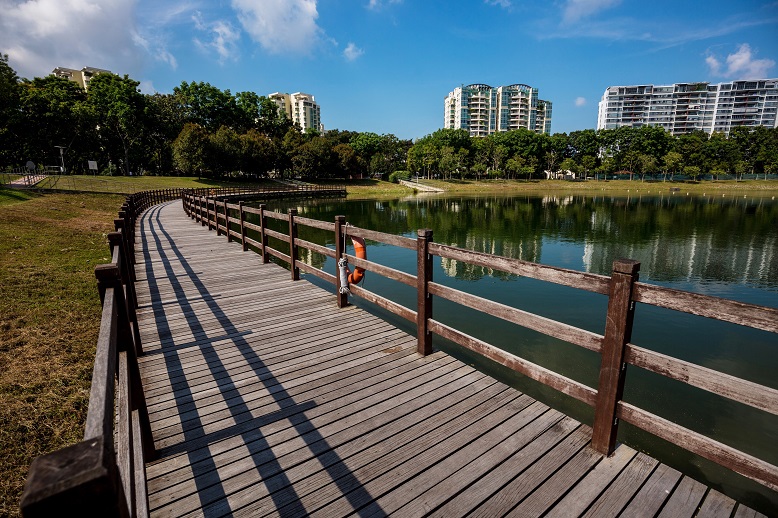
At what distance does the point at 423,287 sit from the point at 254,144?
7344 centimetres

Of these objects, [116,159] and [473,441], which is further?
[116,159]

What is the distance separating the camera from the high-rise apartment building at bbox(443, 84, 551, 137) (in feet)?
562

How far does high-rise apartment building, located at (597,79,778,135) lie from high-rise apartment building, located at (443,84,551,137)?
122ft

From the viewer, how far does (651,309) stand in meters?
11.8

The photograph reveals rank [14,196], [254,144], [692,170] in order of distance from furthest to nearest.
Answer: [692,170] < [254,144] < [14,196]

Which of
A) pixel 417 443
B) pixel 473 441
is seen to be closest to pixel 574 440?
pixel 473 441

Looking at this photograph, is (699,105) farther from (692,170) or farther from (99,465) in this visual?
(99,465)

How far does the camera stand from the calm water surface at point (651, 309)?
21.2 ft

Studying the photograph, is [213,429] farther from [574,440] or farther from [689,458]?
[689,458]

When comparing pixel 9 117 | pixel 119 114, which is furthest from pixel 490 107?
pixel 9 117

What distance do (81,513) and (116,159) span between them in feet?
276

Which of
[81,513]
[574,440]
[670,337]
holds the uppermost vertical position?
[81,513]

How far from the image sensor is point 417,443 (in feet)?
11.5

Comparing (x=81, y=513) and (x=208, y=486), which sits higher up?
(x=81, y=513)
